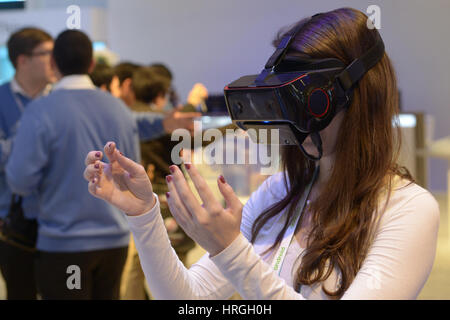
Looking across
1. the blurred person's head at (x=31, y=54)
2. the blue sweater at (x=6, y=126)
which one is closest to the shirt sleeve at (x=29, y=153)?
the blue sweater at (x=6, y=126)

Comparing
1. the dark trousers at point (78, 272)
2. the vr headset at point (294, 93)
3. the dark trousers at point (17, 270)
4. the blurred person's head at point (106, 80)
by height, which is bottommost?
the dark trousers at point (17, 270)

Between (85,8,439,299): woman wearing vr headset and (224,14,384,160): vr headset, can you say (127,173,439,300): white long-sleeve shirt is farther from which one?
(224,14,384,160): vr headset

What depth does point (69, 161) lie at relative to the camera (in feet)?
4.88

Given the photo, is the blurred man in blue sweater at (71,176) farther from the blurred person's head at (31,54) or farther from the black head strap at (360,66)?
the black head strap at (360,66)

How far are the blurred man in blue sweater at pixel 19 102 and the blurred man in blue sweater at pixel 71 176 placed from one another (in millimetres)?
251

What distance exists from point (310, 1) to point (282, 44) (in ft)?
0.57

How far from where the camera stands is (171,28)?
1225 mm

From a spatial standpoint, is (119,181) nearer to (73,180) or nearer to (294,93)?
(294,93)

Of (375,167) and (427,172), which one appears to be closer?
(375,167)

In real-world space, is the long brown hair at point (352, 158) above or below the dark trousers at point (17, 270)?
above

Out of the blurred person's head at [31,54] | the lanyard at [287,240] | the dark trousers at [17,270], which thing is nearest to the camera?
the lanyard at [287,240]

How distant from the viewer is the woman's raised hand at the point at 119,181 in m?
0.68

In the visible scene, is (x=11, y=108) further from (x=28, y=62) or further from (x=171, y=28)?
(x=171, y=28)

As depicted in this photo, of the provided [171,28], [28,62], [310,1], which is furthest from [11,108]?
[310,1]
